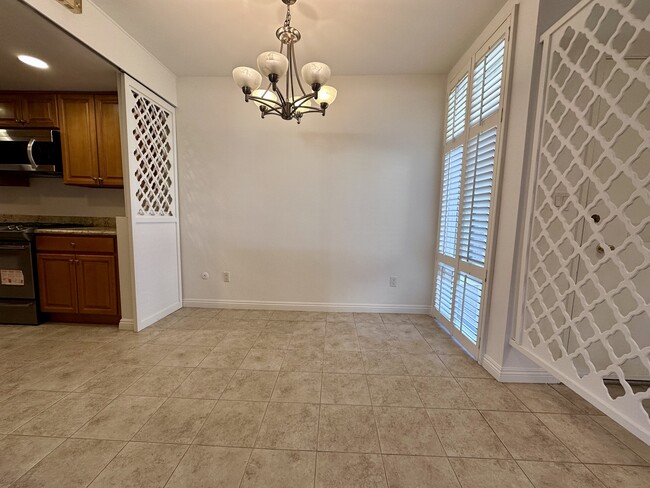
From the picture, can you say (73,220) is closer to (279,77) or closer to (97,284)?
(97,284)

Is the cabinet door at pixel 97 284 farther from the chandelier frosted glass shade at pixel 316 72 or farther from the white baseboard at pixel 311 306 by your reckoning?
the chandelier frosted glass shade at pixel 316 72

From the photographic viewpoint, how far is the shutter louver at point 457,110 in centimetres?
238

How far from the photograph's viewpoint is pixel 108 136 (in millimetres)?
2695

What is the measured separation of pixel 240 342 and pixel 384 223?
1959mm

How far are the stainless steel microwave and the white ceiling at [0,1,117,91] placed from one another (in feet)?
1.55

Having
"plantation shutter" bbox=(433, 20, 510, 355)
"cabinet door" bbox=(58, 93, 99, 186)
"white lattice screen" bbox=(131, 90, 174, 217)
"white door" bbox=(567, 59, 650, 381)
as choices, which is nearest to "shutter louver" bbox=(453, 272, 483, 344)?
"plantation shutter" bbox=(433, 20, 510, 355)

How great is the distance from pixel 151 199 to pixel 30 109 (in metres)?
1.61

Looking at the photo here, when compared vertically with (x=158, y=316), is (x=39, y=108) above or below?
above

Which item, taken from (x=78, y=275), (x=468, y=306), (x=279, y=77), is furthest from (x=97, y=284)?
(x=468, y=306)

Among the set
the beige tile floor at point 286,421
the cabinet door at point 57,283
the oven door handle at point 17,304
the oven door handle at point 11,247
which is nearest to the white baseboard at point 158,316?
the beige tile floor at point 286,421

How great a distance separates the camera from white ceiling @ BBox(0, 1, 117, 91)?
1.75 metres

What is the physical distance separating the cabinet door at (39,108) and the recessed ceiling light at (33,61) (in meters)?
0.52

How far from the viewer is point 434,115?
9.30 feet

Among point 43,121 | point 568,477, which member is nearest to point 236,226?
point 43,121
